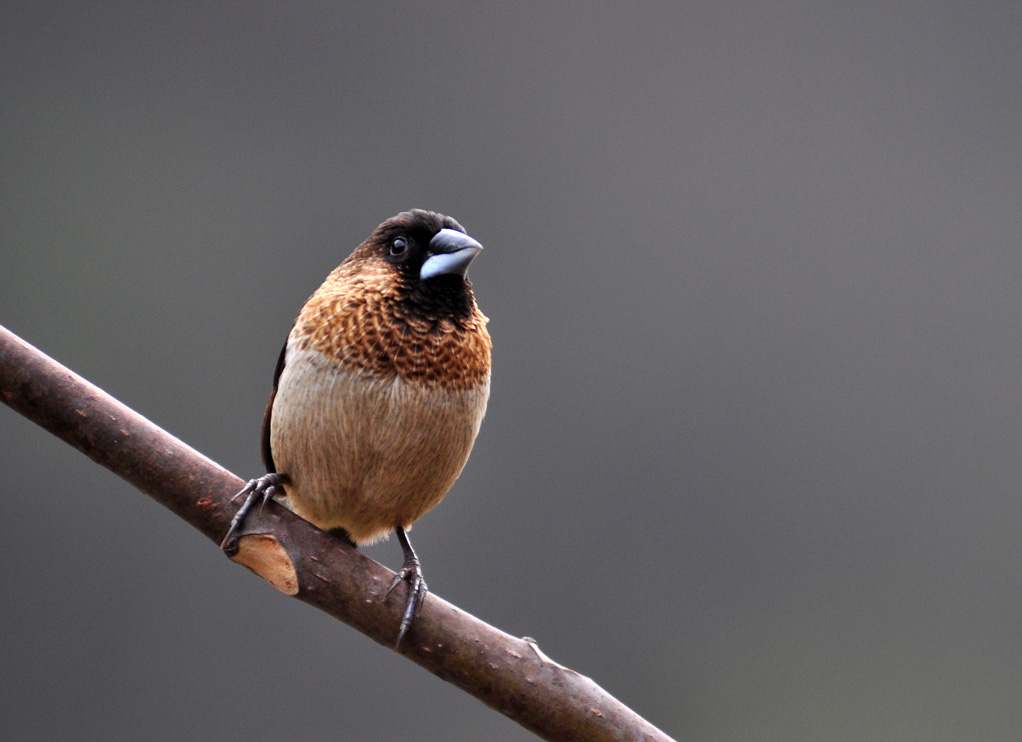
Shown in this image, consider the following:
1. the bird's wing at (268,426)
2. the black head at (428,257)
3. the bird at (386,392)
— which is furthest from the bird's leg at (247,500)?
the black head at (428,257)

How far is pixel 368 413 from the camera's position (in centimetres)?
123

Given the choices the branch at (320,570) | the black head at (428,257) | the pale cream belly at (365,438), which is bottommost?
the branch at (320,570)

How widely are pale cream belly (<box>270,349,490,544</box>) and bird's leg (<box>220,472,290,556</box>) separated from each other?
0.20ft

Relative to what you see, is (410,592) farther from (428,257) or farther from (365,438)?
(428,257)

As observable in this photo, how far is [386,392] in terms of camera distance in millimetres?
1236

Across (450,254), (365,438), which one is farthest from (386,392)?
(450,254)

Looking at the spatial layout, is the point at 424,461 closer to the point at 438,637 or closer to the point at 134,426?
the point at 438,637

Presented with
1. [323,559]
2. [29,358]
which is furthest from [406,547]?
[29,358]

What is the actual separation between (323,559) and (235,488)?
150 millimetres

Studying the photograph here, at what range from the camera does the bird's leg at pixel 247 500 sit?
1.22 m

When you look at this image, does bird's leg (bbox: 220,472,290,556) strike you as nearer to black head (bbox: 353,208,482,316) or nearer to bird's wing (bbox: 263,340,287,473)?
bird's wing (bbox: 263,340,287,473)

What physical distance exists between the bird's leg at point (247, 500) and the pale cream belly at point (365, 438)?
2.4 inches

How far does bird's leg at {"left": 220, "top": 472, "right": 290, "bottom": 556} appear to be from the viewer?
1.22m

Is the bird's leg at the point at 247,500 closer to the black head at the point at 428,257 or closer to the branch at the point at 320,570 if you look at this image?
the branch at the point at 320,570
